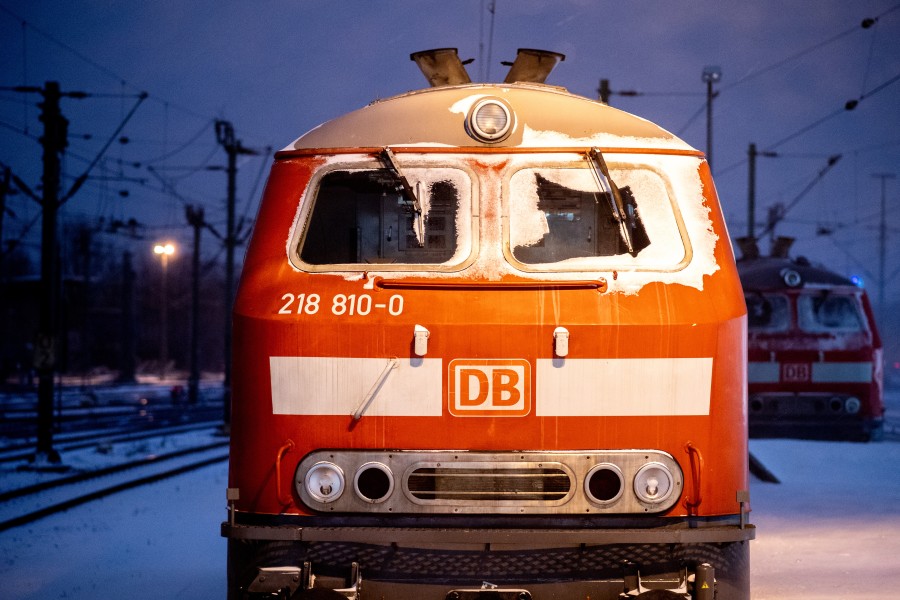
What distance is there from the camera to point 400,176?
4875mm

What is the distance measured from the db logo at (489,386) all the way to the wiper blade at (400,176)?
2.86 ft

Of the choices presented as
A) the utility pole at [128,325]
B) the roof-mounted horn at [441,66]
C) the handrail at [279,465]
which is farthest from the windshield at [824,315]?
the utility pole at [128,325]

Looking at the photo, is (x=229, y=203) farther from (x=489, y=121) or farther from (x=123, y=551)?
(x=489, y=121)

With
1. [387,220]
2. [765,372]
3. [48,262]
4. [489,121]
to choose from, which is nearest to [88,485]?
[48,262]

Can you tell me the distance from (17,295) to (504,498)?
4629 cm

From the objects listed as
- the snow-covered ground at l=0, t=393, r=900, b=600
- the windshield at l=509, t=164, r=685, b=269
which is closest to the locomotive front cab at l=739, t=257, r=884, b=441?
the snow-covered ground at l=0, t=393, r=900, b=600

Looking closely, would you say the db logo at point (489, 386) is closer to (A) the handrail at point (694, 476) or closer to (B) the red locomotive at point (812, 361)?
(A) the handrail at point (694, 476)

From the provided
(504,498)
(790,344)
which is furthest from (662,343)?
(790,344)

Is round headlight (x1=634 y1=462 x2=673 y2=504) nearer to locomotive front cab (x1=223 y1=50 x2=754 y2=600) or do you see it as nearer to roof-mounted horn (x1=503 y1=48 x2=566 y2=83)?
locomotive front cab (x1=223 y1=50 x2=754 y2=600)

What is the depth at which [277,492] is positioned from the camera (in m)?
4.45

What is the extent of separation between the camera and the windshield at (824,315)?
16.6m

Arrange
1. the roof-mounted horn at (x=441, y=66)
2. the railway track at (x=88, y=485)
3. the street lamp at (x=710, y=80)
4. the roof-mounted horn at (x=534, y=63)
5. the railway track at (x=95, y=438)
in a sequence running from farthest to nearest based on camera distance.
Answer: the street lamp at (x=710, y=80) < the railway track at (x=95, y=438) < the railway track at (x=88, y=485) < the roof-mounted horn at (x=534, y=63) < the roof-mounted horn at (x=441, y=66)

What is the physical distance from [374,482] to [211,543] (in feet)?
18.4

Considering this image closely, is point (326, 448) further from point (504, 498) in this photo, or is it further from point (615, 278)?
point (615, 278)
